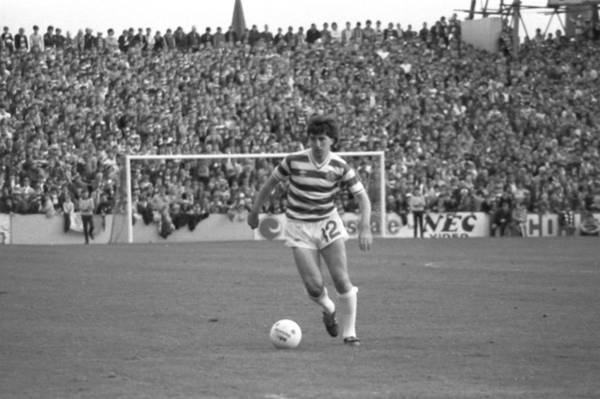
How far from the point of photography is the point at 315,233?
40.2 feet

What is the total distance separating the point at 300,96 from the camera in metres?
46.4

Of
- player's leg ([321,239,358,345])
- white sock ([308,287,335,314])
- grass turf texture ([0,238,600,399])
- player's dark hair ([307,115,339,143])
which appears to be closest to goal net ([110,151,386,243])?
grass turf texture ([0,238,600,399])

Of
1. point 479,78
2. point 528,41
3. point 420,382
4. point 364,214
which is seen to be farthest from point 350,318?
point 528,41

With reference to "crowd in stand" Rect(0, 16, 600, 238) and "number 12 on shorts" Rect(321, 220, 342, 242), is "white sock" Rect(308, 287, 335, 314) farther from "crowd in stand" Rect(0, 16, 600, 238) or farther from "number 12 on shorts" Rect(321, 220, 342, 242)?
"crowd in stand" Rect(0, 16, 600, 238)

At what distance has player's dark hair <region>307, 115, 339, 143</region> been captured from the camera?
1199 centimetres

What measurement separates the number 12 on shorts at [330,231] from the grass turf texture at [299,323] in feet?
3.37

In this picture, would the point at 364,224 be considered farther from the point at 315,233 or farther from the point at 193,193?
the point at 193,193

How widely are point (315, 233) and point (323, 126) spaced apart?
3.37 feet

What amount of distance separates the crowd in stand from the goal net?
0.22 ft

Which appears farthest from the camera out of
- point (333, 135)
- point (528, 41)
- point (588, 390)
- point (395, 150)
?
point (528, 41)

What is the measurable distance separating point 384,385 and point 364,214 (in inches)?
129

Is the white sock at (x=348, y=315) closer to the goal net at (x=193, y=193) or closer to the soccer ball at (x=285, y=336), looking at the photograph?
the soccer ball at (x=285, y=336)

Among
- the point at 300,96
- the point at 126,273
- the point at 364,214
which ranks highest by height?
the point at 300,96

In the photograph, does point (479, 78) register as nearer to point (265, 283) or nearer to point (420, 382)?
point (265, 283)
